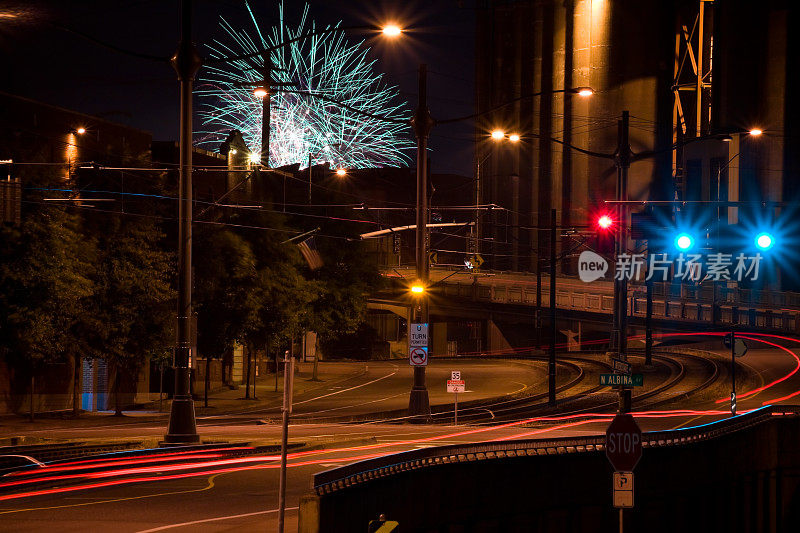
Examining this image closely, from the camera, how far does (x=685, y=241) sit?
76.7ft

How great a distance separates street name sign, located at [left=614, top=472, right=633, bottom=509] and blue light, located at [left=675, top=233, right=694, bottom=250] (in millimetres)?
9473

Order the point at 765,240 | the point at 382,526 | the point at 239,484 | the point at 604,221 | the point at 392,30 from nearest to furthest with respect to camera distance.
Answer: the point at 382,526, the point at 239,484, the point at 765,240, the point at 392,30, the point at 604,221

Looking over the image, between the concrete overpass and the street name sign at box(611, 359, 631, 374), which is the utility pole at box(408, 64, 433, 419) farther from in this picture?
the concrete overpass

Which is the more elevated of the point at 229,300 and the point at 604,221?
the point at 604,221

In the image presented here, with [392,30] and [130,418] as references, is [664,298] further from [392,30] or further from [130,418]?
[392,30]

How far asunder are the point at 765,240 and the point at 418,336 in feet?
33.2

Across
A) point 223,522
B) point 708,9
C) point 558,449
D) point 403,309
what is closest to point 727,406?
point 558,449

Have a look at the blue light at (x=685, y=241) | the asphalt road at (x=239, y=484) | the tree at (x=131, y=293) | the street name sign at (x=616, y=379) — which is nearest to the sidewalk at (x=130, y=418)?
the asphalt road at (x=239, y=484)

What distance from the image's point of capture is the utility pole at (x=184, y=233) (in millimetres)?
21203

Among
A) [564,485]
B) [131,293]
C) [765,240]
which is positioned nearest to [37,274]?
[131,293]

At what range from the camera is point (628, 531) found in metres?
21.2

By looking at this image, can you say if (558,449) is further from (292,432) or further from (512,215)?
(512,215)

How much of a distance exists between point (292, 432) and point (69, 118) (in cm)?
2622

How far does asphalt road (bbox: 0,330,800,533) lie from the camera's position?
48.5ft
